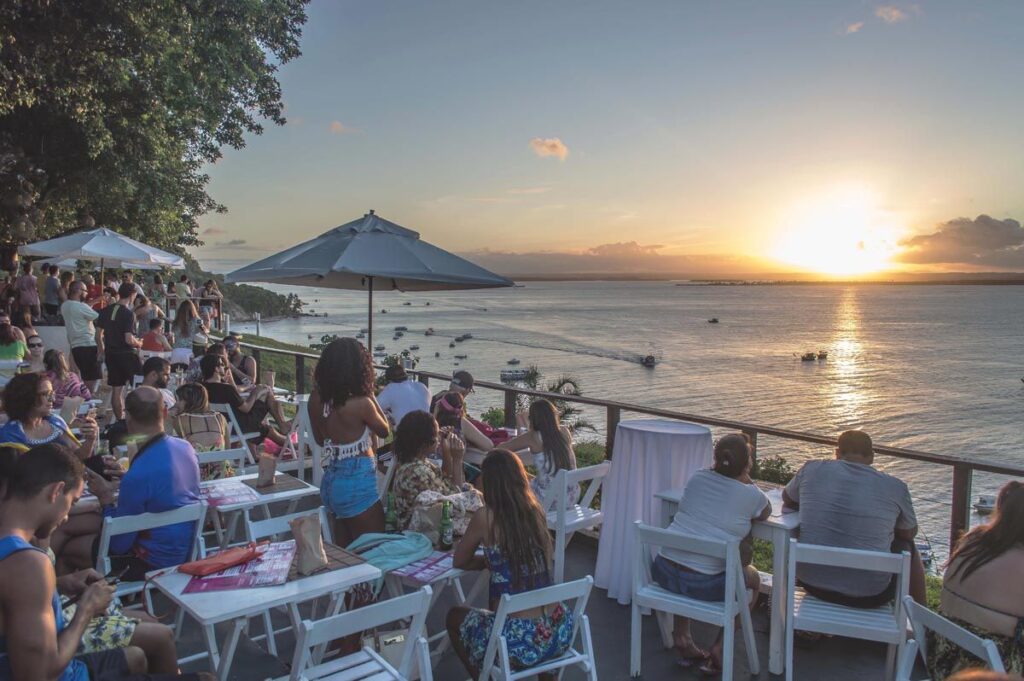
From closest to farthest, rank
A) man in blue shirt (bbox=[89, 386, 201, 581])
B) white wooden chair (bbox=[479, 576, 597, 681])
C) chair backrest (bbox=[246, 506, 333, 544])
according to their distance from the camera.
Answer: white wooden chair (bbox=[479, 576, 597, 681])
man in blue shirt (bbox=[89, 386, 201, 581])
chair backrest (bbox=[246, 506, 333, 544])

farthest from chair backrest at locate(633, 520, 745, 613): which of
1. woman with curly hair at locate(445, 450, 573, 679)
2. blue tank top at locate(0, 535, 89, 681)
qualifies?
blue tank top at locate(0, 535, 89, 681)

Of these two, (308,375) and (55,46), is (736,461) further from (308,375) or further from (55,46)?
(55,46)

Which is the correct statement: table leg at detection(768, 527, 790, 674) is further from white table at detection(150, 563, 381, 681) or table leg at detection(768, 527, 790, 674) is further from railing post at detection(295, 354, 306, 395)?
railing post at detection(295, 354, 306, 395)

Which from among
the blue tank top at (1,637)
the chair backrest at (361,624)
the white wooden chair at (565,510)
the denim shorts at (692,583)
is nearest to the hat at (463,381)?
the white wooden chair at (565,510)

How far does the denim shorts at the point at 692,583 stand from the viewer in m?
3.77

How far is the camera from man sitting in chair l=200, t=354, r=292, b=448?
7.05 meters

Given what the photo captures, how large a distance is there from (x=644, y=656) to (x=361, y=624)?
2245 mm

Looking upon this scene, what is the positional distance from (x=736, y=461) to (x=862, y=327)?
13771 cm

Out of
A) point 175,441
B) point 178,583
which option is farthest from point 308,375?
point 178,583

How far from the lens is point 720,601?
3.77 metres

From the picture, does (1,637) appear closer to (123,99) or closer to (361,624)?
(361,624)

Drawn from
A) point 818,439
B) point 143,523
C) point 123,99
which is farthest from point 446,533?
point 123,99

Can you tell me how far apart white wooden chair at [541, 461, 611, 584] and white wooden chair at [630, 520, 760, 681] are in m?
0.53

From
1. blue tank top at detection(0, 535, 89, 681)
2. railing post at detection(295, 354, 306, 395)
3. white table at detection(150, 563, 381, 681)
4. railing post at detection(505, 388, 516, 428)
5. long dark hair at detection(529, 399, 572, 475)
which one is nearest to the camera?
blue tank top at detection(0, 535, 89, 681)
